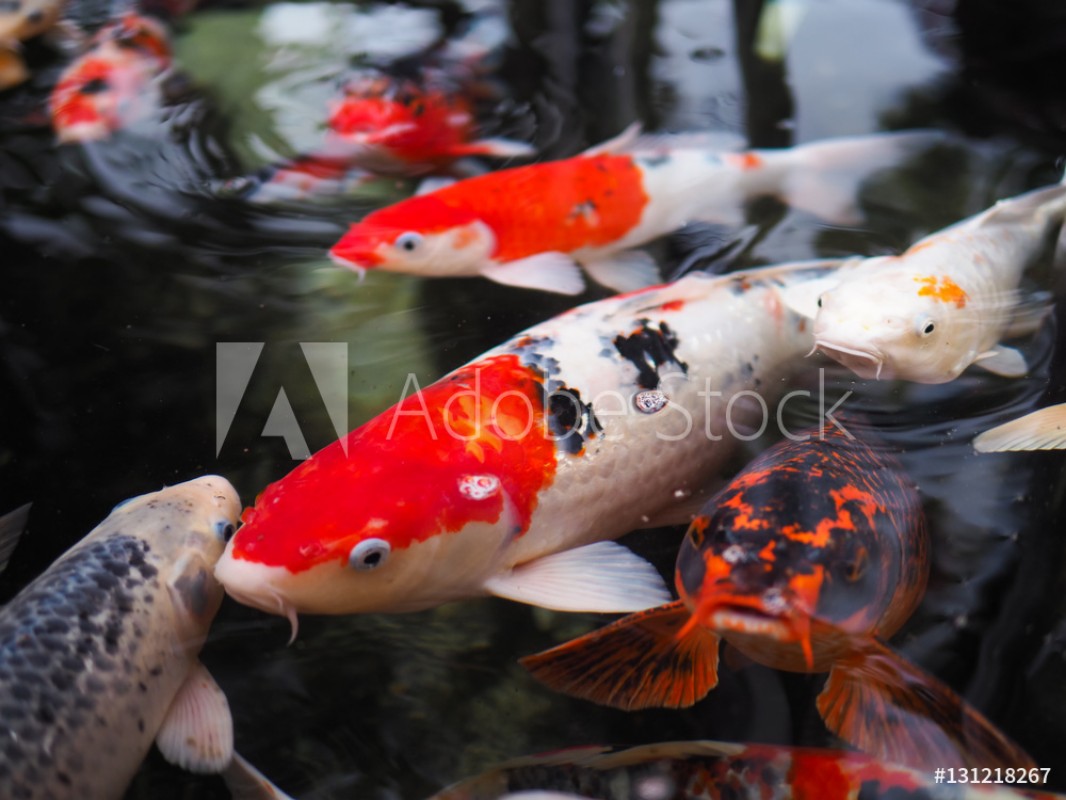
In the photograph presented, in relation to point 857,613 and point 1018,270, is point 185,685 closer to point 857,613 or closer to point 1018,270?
point 857,613

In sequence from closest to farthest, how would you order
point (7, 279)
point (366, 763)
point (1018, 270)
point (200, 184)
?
point (366, 763)
point (1018, 270)
point (7, 279)
point (200, 184)

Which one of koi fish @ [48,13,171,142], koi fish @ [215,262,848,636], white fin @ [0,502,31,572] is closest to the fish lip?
koi fish @ [215,262,848,636]

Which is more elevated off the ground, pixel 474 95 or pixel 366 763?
pixel 474 95

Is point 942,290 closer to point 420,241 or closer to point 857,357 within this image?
point 857,357

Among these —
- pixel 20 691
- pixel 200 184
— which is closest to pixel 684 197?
pixel 200 184

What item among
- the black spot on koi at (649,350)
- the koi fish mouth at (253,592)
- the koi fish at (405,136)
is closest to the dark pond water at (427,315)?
the koi fish at (405,136)

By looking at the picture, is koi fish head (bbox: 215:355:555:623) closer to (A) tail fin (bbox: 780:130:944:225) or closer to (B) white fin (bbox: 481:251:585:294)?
(B) white fin (bbox: 481:251:585:294)

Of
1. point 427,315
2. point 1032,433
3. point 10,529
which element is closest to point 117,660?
point 10,529
